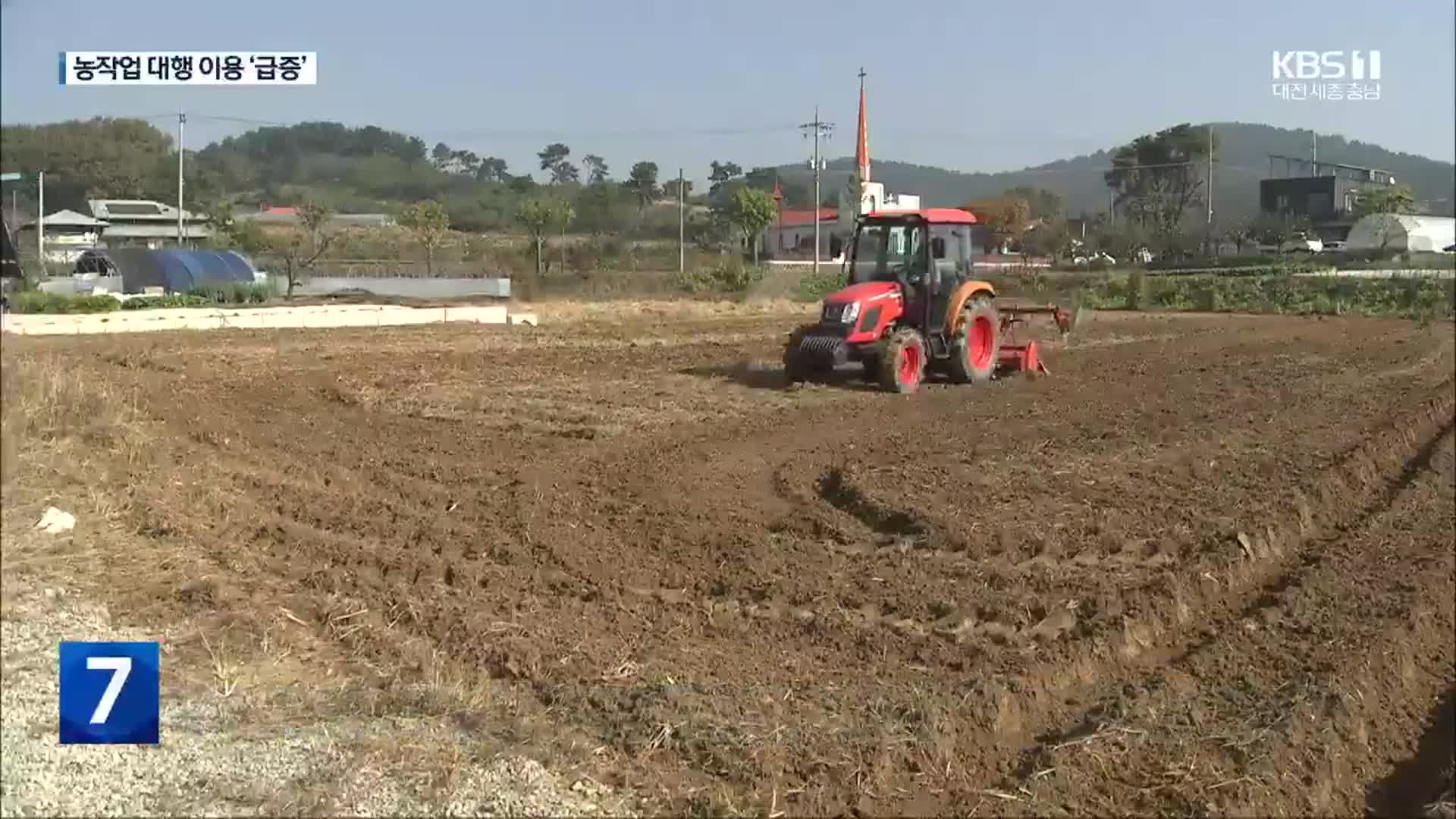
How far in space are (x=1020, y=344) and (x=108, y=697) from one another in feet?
43.9

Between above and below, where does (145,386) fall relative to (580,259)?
below

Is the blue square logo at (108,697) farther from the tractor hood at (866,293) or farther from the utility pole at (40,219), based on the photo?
the tractor hood at (866,293)

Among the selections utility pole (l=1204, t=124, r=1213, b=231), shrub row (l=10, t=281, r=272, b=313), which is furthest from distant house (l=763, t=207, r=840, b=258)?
shrub row (l=10, t=281, r=272, b=313)

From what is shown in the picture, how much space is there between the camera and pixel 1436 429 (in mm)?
11336

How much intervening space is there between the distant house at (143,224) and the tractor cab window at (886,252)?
660 centimetres

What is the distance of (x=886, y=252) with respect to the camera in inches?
517

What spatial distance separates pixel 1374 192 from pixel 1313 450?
333 centimetres

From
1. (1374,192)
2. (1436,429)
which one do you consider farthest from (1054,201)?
(1374,192)

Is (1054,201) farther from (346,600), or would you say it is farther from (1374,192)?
(346,600)

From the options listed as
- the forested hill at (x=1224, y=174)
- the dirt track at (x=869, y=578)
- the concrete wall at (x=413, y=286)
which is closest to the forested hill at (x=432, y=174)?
the forested hill at (x=1224, y=174)

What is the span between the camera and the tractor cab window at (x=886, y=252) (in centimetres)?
1294

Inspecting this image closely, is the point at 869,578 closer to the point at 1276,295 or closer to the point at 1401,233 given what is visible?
the point at 1401,233

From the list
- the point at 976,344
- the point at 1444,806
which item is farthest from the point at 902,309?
the point at 1444,806

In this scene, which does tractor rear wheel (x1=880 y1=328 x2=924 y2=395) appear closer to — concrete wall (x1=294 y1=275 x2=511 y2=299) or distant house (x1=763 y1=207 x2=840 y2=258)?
distant house (x1=763 y1=207 x2=840 y2=258)
